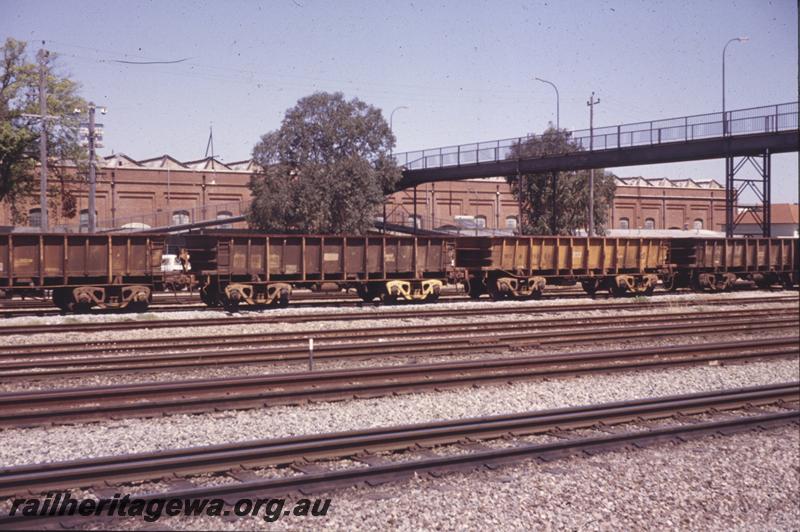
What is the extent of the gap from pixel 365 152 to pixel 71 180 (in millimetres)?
19014

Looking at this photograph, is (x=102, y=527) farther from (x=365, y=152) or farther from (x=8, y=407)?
(x=365, y=152)

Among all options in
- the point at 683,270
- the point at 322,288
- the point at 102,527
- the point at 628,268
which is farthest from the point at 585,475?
the point at 683,270

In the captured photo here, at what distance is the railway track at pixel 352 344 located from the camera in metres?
12.8

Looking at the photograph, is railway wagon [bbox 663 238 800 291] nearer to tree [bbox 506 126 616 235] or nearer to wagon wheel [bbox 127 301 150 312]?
tree [bbox 506 126 616 235]

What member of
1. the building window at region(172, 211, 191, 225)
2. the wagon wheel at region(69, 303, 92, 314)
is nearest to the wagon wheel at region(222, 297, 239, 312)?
the wagon wheel at region(69, 303, 92, 314)

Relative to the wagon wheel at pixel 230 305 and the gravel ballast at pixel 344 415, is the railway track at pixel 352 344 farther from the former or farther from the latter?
the wagon wheel at pixel 230 305

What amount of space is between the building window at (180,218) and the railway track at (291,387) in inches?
1913

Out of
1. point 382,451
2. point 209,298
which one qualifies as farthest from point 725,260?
point 382,451

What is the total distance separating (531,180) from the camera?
165ft

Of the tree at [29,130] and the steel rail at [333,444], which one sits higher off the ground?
the tree at [29,130]

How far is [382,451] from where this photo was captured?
8141mm

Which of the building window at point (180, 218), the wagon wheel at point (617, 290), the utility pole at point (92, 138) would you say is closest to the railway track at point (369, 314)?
the wagon wheel at point (617, 290)

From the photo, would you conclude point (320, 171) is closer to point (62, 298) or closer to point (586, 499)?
point (62, 298)

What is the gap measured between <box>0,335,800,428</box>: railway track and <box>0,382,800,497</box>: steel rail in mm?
2214
